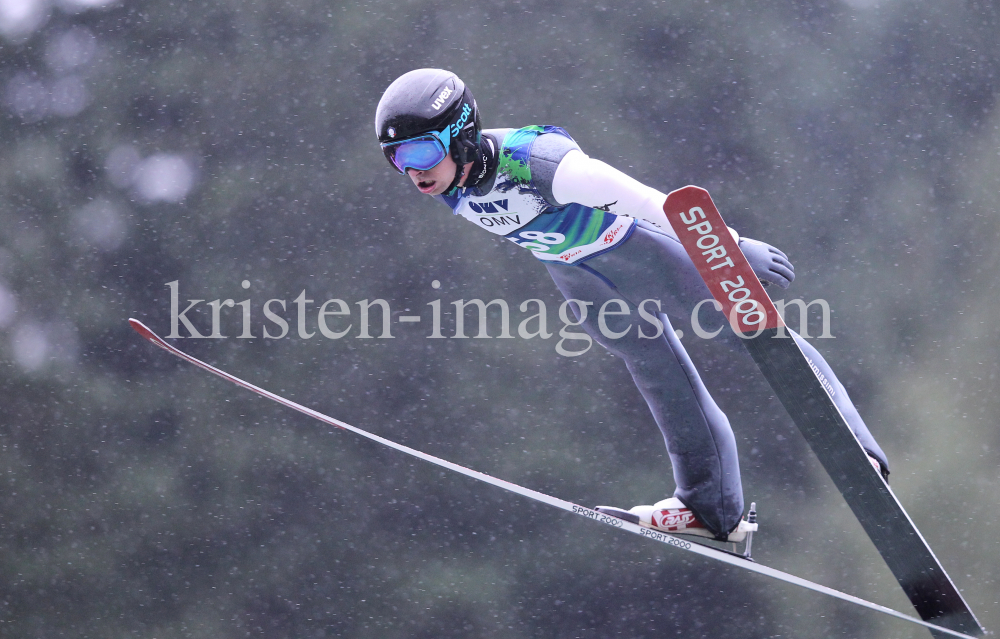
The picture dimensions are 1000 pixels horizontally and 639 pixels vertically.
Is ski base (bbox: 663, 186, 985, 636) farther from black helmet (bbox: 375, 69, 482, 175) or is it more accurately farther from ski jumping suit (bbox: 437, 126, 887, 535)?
black helmet (bbox: 375, 69, 482, 175)

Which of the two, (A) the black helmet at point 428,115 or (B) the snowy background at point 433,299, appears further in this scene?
(B) the snowy background at point 433,299

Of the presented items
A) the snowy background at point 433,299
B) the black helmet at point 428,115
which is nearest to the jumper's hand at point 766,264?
the black helmet at point 428,115

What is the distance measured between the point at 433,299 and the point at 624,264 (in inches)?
115

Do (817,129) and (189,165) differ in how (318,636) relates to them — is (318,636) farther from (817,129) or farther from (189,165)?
(817,129)

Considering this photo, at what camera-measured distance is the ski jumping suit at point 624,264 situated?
210 centimetres

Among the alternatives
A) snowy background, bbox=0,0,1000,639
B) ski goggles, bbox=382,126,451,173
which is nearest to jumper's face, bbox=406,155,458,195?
ski goggles, bbox=382,126,451,173

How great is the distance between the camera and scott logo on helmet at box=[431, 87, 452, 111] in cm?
211

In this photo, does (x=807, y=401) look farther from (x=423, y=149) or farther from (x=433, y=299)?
(x=433, y=299)

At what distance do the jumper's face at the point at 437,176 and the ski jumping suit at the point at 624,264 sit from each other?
0.06 metres

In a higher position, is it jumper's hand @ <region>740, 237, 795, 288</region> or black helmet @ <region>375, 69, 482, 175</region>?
black helmet @ <region>375, 69, 482, 175</region>

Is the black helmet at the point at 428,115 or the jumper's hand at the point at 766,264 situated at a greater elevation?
the black helmet at the point at 428,115

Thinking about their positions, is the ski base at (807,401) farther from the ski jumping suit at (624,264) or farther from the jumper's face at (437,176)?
the jumper's face at (437,176)

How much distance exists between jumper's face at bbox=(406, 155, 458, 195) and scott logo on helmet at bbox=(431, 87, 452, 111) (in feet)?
0.34

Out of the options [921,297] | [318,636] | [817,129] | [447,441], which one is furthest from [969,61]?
[318,636]
